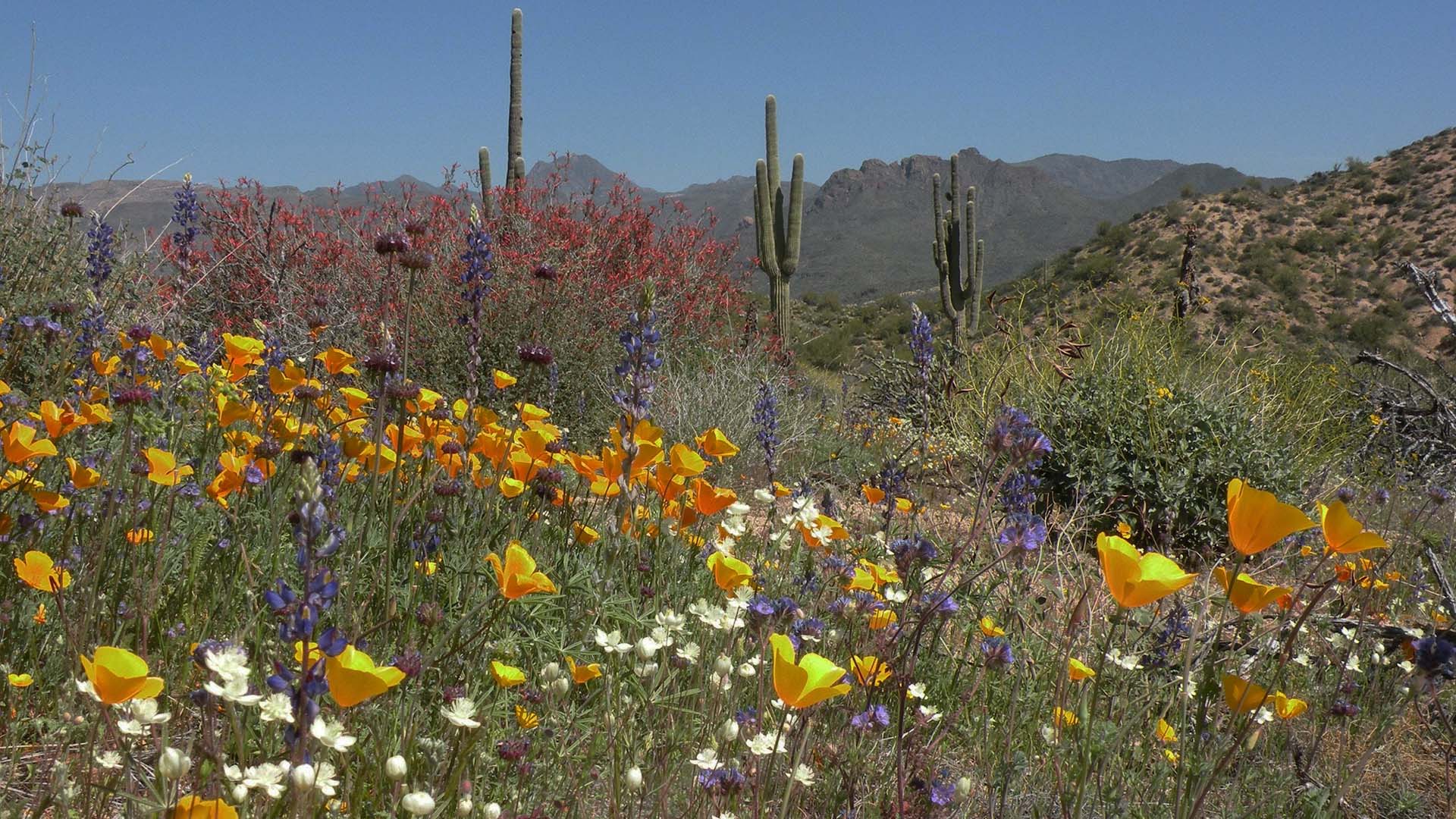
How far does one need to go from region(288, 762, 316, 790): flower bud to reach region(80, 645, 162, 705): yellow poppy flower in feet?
0.64

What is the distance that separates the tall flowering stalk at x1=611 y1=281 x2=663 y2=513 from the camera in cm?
216

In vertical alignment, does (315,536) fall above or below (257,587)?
above

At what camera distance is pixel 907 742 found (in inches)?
86.6

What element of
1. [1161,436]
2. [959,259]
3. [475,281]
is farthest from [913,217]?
[475,281]

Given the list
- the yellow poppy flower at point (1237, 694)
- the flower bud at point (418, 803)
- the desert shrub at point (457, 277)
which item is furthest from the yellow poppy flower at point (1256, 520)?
the desert shrub at point (457, 277)

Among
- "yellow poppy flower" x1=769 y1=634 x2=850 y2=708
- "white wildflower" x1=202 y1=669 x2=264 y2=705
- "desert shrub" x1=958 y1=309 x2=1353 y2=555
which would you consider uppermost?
"white wildflower" x1=202 y1=669 x2=264 y2=705

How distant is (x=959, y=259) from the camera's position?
1395cm

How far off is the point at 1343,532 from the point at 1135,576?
0.46m

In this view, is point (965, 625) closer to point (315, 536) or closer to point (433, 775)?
point (433, 775)

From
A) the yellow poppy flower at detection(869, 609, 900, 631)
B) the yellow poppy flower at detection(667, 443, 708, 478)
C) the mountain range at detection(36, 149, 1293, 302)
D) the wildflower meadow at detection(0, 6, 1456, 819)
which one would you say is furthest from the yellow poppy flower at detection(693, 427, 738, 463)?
the mountain range at detection(36, 149, 1293, 302)

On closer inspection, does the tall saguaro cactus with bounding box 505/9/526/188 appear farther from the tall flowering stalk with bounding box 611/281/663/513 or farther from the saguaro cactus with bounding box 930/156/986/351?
the tall flowering stalk with bounding box 611/281/663/513

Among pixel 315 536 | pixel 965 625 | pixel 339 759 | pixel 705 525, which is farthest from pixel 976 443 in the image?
pixel 315 536

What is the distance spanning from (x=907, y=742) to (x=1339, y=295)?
3327 cm

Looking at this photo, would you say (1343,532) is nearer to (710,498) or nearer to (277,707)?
(710,498)
